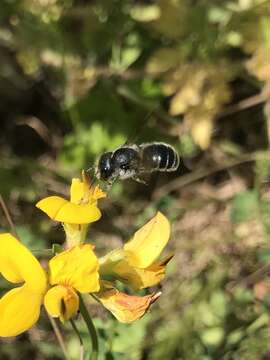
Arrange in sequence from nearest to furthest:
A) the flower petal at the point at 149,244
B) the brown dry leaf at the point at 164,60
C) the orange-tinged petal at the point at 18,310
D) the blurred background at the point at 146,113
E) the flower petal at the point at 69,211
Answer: the orange-tinged petal at the point at 18,310
the flower petal at the point at 69,211
the flower petal at the point at 149,244
the blurred background at the point at 146,113
the brown dry leaf at the point at 164,60

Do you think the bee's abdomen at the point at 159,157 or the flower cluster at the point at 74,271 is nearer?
the flower cluster at the point at 74,271

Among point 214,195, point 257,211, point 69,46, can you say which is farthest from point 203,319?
point 69,46

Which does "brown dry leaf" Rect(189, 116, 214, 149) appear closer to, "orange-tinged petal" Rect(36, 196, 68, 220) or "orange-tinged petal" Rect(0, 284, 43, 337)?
"orange-tinged petal" Rect(36, 196, 68, 220)

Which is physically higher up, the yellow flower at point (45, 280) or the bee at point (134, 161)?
the bee at point (134, 161)

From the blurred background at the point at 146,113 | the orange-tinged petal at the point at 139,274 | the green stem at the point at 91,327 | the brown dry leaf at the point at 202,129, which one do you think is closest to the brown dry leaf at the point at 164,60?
the blurred background at the point at 146,113

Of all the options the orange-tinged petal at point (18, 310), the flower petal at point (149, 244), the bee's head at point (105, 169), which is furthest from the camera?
the bee's head at point (105, 169)

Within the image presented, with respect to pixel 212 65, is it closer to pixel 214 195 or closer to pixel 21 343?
pixel 214 195

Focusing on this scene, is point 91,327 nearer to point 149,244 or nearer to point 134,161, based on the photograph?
point 149,244

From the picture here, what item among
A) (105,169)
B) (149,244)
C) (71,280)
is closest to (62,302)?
(71,280)

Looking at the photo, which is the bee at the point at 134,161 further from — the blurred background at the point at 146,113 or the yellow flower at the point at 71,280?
the blurred background at the point at 146,113
